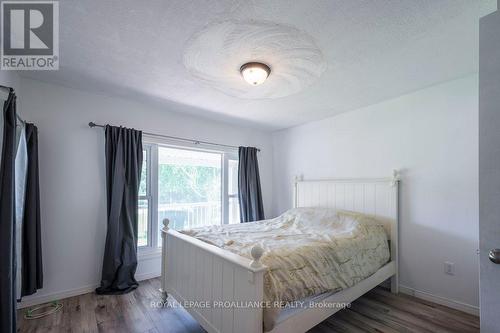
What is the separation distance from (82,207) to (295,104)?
2.84m

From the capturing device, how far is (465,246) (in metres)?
2.29

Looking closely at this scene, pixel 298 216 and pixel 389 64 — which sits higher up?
pixel 389 64

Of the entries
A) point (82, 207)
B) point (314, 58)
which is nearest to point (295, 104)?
point (314, 58)

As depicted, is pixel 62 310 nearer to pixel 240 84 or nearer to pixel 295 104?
pixel 240 84

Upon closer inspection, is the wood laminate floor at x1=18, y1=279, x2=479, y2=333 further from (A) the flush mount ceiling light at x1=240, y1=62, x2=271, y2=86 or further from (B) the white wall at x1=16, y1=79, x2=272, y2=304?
(A) the flush mount ceiling light at x1=240, y1=62, x2=271, y2=86

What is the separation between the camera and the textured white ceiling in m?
1.42

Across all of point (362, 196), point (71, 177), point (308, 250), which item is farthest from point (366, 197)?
point (71, 177)

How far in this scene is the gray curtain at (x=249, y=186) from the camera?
3.99m

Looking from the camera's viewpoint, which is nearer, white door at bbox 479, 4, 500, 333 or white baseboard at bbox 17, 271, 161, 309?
white door at bbox 479, 4, 500, 333

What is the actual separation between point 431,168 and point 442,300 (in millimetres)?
1371

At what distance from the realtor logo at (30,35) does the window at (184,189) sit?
1.41 metres

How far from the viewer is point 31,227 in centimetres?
220

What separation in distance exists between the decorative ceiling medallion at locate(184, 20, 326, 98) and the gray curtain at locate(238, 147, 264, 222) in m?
2.04

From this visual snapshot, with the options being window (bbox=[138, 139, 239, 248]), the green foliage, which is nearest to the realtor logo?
window (bbox=[138, 139, 239, 248])
